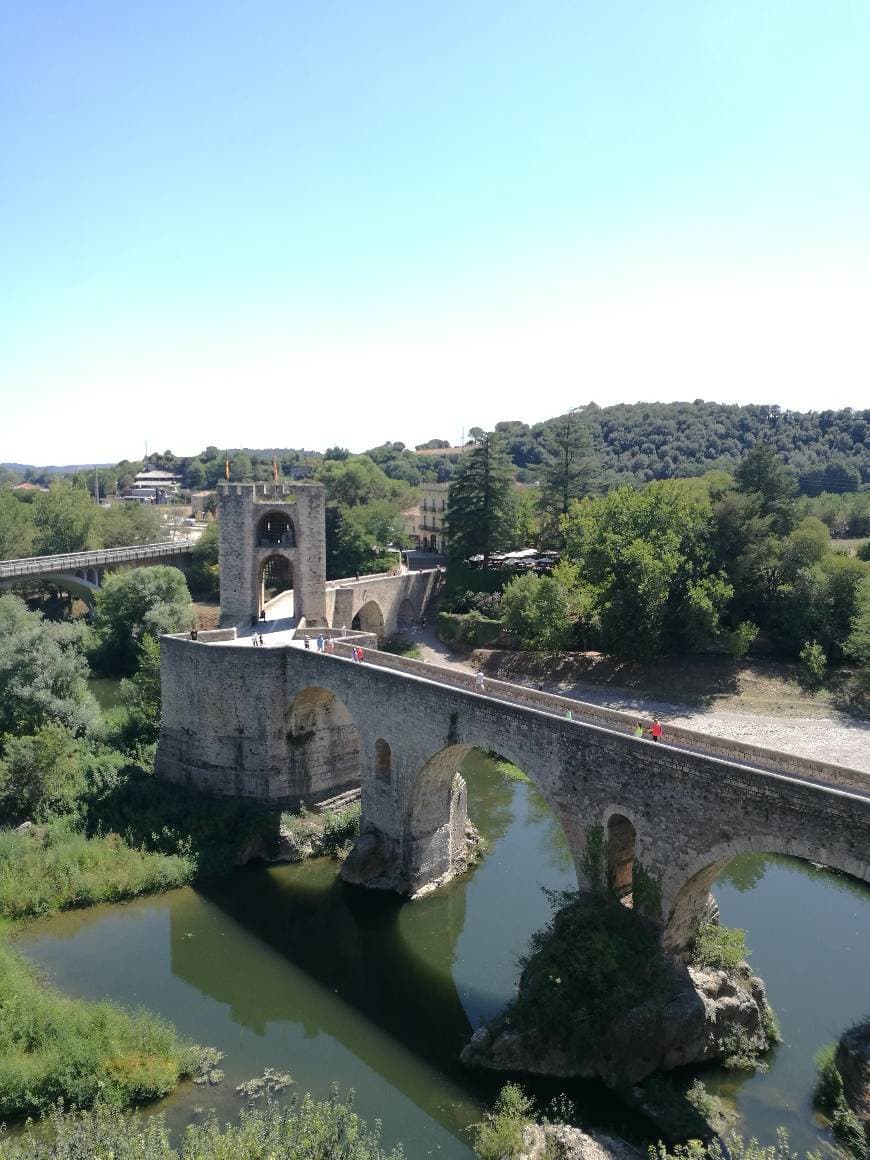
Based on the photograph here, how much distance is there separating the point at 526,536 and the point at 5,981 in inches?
1396

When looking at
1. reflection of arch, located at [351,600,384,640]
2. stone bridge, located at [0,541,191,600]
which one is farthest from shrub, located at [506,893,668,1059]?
stone bridge, located at [0,541,191,600]

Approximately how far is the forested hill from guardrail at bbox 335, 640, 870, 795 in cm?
5643

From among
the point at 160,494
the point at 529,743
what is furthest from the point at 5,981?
the point at 160,494

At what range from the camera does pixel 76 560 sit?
158ft

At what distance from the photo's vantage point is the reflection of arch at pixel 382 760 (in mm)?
20750

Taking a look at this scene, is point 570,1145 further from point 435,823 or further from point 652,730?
point 435,823

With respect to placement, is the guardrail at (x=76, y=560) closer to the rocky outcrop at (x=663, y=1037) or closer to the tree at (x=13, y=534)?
the tree at (x=13, y=534)

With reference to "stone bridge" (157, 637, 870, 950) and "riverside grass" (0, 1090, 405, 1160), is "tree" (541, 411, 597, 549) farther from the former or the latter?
"riverside grass" (0, 1090, 405, 1160)

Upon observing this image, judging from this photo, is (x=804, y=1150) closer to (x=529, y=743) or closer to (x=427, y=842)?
(x=529, y=743)

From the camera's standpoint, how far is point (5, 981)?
1597 cm

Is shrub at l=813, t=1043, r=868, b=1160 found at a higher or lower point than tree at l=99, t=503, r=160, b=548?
lower

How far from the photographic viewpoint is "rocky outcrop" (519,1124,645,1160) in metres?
12.0

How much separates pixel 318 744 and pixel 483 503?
22.6m

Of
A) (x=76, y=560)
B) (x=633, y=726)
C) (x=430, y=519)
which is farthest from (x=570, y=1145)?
(x=430, y=519)
